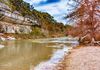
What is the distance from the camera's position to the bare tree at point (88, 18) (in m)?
40.0

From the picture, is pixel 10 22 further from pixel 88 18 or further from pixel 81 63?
pixel 81 63

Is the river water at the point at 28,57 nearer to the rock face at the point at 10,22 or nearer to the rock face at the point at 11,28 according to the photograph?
the rock face at the point at 11,28

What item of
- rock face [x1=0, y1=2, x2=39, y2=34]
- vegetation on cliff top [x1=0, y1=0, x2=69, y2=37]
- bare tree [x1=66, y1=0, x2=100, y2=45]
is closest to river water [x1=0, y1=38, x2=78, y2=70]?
bare tree [x1=66, y1=0, x2=100, y2=45]

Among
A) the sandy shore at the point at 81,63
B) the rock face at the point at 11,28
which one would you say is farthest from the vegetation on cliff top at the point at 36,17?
the sandy shore at the point at 81,63

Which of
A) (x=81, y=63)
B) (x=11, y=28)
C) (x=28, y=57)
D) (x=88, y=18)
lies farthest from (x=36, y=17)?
(x=81, y=63)

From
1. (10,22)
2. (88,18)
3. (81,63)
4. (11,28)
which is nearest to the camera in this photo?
(81,63)

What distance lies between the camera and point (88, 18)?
134 feet

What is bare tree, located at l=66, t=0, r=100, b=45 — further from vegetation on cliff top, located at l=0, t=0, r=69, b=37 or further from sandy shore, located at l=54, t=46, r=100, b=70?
vegetation on cliff top, located at l=0, t=0, r=69, b=37

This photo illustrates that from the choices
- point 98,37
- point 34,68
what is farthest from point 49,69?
point 98,37

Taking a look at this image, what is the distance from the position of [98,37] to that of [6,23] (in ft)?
180

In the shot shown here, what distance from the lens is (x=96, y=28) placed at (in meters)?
41.4

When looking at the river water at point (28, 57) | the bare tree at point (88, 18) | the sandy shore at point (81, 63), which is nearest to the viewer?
the sandy shore at point (81, 63)

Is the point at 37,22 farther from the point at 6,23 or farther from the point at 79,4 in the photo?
the point at 79,4

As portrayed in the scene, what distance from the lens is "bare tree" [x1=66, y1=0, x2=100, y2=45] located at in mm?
40000
